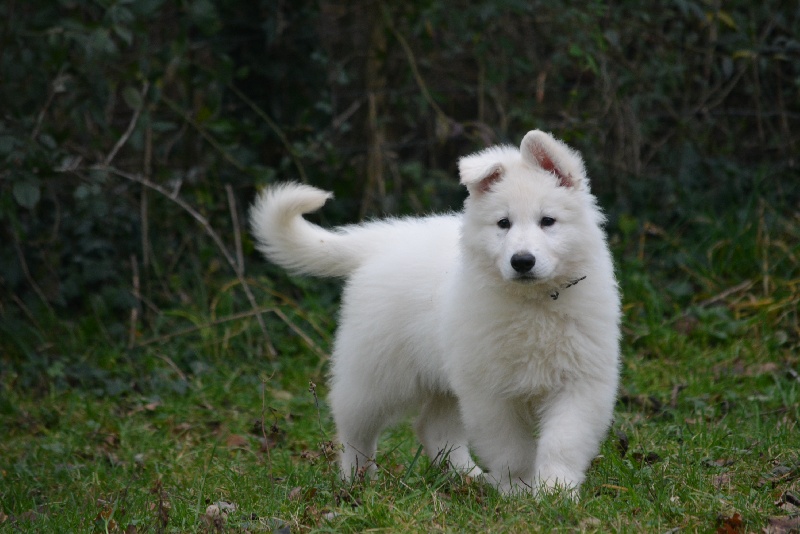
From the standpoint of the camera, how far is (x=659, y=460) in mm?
3861

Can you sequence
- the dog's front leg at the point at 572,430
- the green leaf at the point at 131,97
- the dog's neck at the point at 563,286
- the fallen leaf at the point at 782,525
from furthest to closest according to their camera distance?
the green leaf at the point at 131,97
the dog's neck at the point at 563,286
the dog's front leg at the point at 572,430
the fallen leaf at the point at 782,525

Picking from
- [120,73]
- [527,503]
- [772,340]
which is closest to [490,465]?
[527,503]

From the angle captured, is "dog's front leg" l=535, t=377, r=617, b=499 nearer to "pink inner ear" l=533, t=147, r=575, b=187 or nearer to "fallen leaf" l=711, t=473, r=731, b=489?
"fallen leaf" l=711, t=473, r=731, b=489

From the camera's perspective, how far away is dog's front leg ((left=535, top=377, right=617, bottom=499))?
3.37m

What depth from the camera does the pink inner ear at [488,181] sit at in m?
3.66

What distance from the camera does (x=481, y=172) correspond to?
11.8 feet

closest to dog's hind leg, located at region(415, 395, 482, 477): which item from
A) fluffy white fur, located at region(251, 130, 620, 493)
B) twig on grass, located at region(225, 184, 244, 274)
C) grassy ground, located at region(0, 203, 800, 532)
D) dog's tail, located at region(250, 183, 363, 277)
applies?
grassy ground, located at region(0, 203, 800, 532)

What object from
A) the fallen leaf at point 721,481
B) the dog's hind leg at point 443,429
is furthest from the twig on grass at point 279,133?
the fallen leaf at point 721,481

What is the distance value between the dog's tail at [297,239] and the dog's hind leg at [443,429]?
69 cm

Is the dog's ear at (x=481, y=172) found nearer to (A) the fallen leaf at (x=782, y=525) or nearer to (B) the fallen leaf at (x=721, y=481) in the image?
(B) the fallen leaf at (x=721, y=481)

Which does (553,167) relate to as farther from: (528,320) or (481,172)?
(528,320)

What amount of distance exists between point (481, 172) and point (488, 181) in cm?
8

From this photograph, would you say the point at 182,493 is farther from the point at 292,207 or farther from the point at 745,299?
the point at 745,299

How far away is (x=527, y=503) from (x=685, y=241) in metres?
4.10
